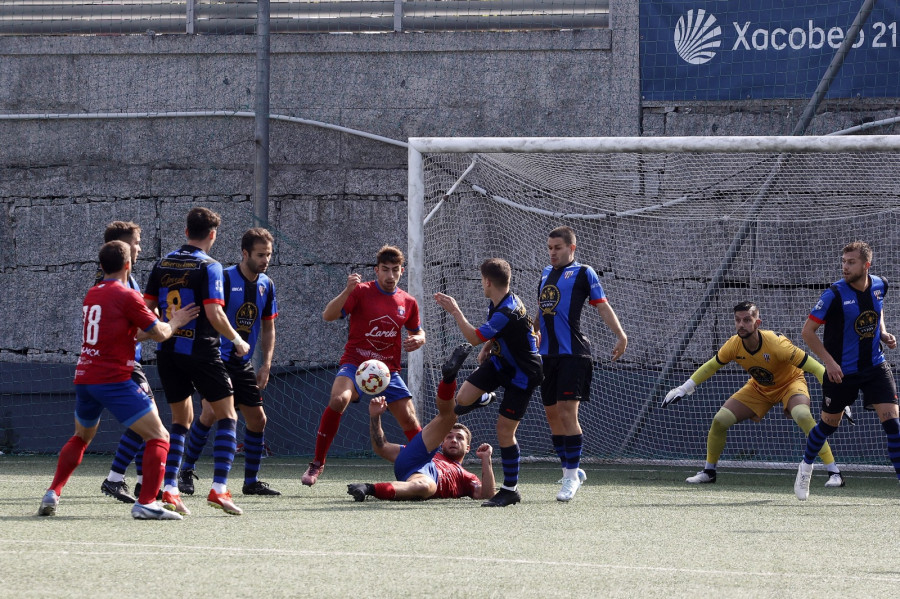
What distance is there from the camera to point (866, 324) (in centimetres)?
759

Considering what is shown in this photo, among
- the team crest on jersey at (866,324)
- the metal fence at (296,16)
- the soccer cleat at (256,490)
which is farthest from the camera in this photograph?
the metal fence at (296,16)

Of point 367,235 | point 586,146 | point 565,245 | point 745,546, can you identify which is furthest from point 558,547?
point 367,235

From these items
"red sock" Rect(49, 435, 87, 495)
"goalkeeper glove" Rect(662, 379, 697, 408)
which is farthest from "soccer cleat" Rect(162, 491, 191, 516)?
"goalkeeper glove" Rect(662, 379, 697, 408)

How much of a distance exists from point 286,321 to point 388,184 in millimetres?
1763

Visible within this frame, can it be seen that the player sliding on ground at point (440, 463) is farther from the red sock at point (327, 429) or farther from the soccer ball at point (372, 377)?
the red sock at point (327, 429)

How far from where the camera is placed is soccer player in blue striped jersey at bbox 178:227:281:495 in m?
7.04

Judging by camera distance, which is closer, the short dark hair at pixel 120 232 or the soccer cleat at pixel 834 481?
the short dark hair at pixel 120 232

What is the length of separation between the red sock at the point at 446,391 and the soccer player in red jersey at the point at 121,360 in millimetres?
1915

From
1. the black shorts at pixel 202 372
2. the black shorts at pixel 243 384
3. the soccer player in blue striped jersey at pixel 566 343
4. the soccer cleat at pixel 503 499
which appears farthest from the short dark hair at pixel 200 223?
the soccer player in blue striped jersey at pixel 566 343

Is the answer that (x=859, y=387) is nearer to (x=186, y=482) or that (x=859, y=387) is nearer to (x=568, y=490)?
(x=568, y=490)

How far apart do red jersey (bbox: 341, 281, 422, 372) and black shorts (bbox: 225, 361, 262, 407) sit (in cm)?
99

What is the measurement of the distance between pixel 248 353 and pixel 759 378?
4270mm

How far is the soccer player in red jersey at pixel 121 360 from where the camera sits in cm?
552

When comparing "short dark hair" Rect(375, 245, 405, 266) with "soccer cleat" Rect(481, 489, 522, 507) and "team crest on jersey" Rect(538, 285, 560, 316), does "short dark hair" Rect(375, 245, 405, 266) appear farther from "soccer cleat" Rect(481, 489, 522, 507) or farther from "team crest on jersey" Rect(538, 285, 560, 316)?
"soccer cleat" Rect(481, 489, 522, 507)
